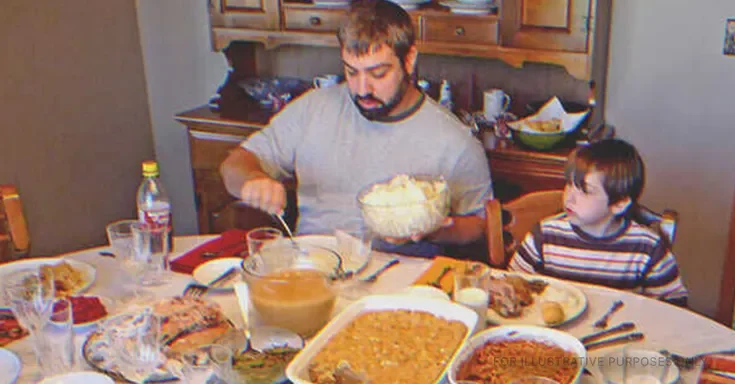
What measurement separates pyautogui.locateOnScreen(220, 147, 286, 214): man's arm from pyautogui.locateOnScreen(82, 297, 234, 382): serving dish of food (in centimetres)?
38

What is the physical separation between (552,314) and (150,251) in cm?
89

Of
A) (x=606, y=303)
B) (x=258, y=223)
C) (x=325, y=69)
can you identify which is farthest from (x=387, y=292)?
(x=325, y=69)

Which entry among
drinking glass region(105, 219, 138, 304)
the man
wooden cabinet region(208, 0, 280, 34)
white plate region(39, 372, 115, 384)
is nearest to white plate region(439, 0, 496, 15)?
the man

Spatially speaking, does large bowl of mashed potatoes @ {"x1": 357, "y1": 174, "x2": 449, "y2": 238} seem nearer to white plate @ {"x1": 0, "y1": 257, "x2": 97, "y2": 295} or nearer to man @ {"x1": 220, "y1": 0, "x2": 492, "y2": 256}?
man @ {"x1": 220, "y1": 0, "x2": 492, "y2": 256}

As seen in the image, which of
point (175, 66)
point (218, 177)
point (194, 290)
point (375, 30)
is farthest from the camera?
point (175, 66)

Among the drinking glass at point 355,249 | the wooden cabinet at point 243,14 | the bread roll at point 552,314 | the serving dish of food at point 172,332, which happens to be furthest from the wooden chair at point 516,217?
→ the wooden cabinet at point 243,14

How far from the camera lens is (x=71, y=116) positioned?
11.0ft

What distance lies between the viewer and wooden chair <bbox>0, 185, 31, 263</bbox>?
1.98m

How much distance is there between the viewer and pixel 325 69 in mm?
3377

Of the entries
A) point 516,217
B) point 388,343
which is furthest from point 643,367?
point 516,217

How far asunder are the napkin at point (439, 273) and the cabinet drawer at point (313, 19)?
141 centimetres

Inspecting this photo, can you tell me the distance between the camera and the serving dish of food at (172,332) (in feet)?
4.53

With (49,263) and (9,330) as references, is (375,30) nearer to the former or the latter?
(49,263)

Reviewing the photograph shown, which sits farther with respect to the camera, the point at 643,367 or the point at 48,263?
the point at 48,263
